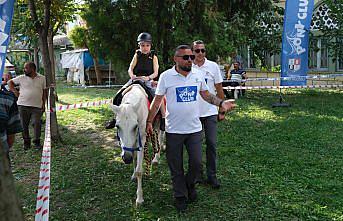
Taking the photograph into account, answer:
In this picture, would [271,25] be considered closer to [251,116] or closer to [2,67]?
[251,116]

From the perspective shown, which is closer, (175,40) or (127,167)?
(127,167)

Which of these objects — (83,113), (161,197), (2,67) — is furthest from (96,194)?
(83,113)

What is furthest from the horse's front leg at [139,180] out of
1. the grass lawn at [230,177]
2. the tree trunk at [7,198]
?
the tree trunk at [7,198]

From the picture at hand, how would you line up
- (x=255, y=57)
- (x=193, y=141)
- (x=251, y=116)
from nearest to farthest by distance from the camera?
(x=193, y=141), (x=251, y=116), (x=255, y=57)

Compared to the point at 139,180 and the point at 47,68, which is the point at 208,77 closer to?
the point at 139,180

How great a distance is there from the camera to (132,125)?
4664 millimetres

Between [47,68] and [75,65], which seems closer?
[47,68]

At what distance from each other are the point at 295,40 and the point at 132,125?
359 inches

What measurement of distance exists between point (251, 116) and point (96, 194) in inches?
263

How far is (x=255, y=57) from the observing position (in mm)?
18641

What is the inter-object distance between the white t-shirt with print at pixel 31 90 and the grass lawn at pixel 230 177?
1.01 m

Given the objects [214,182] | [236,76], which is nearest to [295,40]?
[236,76]

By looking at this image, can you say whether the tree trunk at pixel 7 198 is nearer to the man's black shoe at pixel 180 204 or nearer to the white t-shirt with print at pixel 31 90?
the man's black shoe at pixel 180 204

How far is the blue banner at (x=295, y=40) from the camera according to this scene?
40.4 ft
